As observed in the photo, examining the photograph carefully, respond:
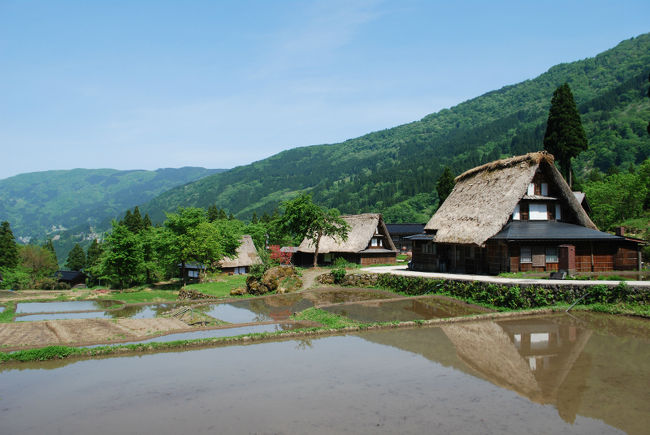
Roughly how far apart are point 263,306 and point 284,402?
16617 millimetres

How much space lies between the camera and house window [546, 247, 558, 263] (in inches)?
1064

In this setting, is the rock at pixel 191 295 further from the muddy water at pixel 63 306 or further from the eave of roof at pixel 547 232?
the eave of roof at pixel 547 232

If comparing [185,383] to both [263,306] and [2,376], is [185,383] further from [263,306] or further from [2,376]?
[263,306]

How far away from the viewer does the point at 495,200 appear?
1159 inches

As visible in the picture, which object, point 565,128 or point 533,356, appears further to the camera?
point 565,128

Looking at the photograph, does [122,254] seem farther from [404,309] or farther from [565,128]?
[565,128]

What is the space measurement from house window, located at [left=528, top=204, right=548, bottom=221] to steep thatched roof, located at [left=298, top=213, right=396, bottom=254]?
18756 millimetres

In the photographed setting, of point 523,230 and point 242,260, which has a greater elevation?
point 523,230

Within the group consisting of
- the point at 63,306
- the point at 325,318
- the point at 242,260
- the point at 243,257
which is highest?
the point at 243,257

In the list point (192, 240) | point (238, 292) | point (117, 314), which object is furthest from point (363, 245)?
point (117, 314)

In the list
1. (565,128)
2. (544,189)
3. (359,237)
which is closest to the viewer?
(544,189)

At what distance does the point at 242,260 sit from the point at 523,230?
32743 mm

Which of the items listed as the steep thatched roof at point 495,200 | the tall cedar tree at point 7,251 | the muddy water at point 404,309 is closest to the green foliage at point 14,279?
the tall cedar tree at point 7,251

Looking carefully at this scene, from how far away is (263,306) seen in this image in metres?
26.1
